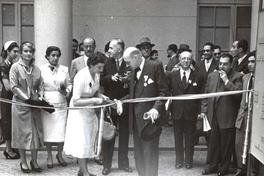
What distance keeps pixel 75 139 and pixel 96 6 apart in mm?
6311

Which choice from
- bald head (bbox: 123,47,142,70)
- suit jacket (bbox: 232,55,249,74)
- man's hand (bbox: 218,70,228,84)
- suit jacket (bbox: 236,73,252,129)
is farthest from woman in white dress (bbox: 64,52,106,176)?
suit jacket (bbox: 232,55,249,74)

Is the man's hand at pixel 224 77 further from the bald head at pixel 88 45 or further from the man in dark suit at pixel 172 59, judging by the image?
the man in dark suit at pixel 172 59

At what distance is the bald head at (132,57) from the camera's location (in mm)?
6463

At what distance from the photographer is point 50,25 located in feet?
32.5

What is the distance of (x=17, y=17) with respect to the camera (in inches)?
503

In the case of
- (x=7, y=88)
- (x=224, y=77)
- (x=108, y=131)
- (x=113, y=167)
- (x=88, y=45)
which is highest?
(x=88, y=45)

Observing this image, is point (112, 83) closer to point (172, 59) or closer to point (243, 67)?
point (243, 67)

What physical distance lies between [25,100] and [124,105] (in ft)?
5.12

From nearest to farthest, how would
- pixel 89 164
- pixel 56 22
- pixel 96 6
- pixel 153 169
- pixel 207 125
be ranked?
pixel 153 169
pixel 207 125
pixel 89 164
pixel 56 22
pixel 96 6

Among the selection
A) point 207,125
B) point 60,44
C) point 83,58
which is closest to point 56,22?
point 60,44

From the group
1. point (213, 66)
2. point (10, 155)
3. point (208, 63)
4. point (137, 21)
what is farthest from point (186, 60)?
point (137, 21)

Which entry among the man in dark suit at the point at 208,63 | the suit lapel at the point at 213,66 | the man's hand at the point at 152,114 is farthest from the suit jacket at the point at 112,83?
the suit lapel at the point at 213,66

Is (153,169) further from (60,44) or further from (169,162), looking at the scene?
(60,44)

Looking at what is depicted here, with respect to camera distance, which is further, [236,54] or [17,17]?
[17,17]
